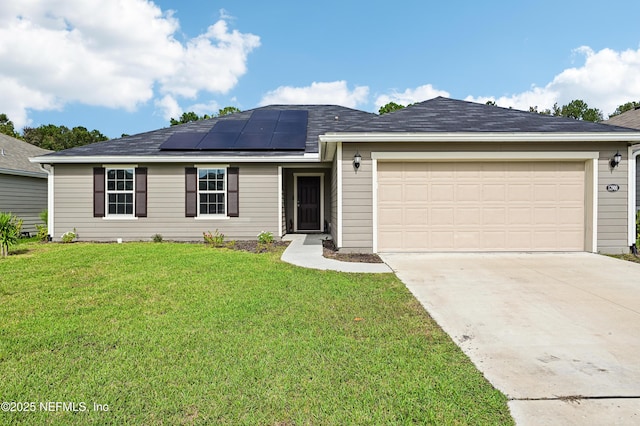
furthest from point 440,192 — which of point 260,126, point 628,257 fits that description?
point 260,126

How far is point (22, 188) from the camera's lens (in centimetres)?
1239

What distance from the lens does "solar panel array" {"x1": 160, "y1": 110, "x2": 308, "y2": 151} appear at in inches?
408

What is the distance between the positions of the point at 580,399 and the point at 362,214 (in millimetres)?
→ 5606

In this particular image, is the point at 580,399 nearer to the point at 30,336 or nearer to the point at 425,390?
the point at 425,390

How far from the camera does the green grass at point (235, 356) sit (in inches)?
75.7

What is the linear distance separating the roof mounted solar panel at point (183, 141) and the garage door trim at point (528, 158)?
623cm

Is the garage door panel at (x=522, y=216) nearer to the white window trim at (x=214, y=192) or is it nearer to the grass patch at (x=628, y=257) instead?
the grass patch at (x=628, y=257)

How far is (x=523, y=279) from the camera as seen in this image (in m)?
5.19

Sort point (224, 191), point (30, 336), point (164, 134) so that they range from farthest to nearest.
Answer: point (164, 134)
point (224, 191)
point (30, 336)

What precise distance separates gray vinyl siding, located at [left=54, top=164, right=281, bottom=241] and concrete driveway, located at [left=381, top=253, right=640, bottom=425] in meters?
5.34

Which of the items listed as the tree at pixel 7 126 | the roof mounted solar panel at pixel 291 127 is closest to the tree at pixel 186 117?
the tree at pixel 7 126

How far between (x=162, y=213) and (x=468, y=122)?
30.1 ft

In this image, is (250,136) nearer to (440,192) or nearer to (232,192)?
(232,192)

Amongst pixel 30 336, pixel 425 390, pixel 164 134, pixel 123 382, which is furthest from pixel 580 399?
pixel 164 134
